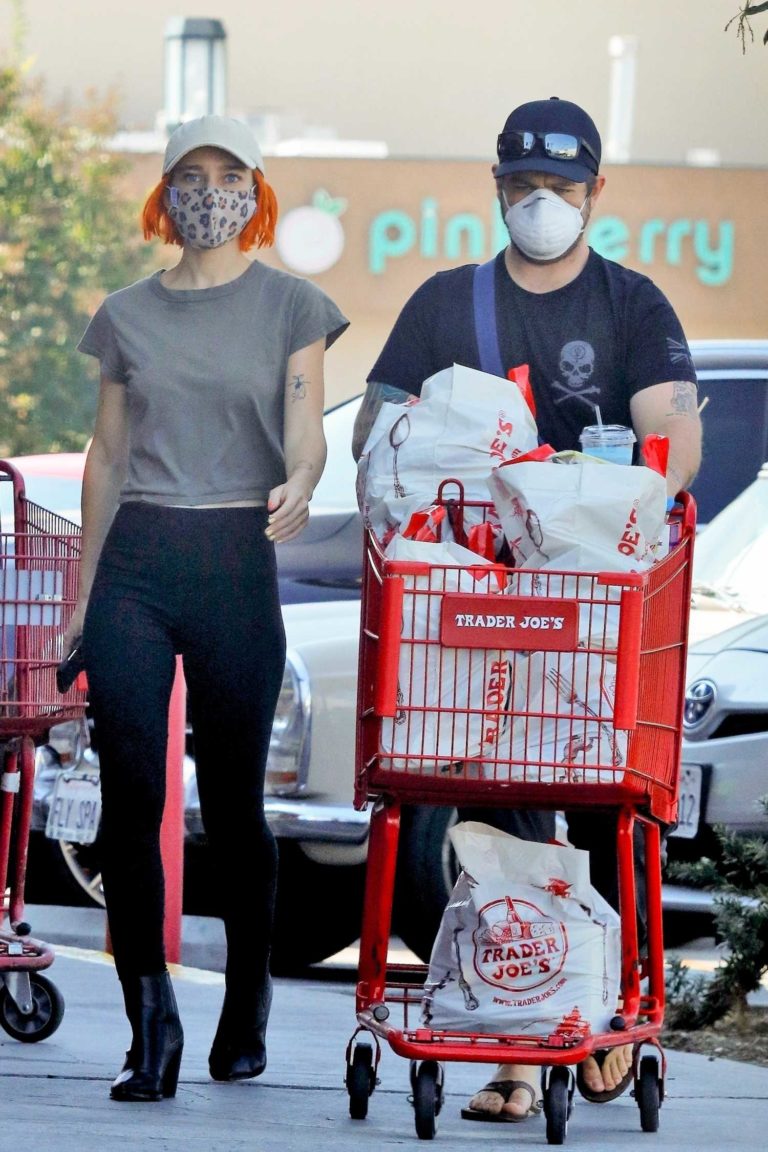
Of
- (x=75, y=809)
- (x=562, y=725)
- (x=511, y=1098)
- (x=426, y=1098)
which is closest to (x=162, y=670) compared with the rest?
(x=562, y=725)

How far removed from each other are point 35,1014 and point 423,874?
190cm

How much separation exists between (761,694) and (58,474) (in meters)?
3.60

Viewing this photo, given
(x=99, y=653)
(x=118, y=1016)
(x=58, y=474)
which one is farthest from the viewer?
(x=58, y=474)

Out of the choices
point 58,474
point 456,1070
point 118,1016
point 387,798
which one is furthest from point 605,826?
point 58,474

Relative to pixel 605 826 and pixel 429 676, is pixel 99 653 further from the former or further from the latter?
pixel 605 826

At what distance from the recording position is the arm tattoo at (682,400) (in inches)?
172

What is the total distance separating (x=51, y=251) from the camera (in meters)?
28.5

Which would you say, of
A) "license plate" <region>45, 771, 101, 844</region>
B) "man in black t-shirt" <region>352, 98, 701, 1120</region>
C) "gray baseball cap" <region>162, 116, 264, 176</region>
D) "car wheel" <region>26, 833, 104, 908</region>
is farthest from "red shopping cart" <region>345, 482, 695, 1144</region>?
"car wheel" <region>26, 833, 104, 908</region>

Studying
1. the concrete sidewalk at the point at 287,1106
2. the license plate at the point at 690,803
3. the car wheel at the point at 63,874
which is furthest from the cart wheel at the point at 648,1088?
the car wheel at the point at 63,874

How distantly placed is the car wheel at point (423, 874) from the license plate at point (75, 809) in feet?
3.13

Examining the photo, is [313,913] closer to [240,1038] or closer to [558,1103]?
[240,1038]

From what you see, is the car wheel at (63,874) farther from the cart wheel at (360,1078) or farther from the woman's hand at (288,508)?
the woman's hand at (288,508)

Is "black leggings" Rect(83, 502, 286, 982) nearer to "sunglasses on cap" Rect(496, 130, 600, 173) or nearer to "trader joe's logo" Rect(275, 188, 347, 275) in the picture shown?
"sunglasses on cap" Rect(496, 130, 600, 173)

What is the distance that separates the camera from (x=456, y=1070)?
5.15 metres
